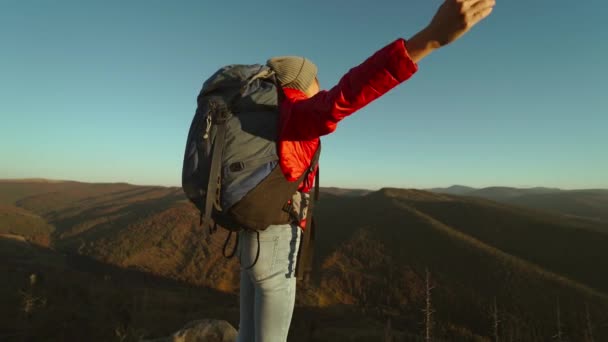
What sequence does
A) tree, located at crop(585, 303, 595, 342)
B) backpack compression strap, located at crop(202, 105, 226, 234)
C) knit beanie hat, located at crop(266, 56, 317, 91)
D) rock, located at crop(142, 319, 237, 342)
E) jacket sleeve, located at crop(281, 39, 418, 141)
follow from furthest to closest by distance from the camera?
tree, located at crop(585, 303, 595, 342)
rock, located at crop(142, 319, 237, 342)
knit beanie hat, located at crop(266, 56, 317, 91)
backpack compression strap, located at crop(202, 105, 226, 234)
jacket sleeve, located at crop(281, 39, 418, 141)

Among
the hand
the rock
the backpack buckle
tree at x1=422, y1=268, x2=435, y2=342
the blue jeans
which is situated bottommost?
tree at x1=422, y1=268, x2=435, y2=342

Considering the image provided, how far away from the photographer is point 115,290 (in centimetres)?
4166

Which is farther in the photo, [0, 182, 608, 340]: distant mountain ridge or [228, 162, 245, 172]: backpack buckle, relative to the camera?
[0, 182, 608, 340]: distant mountain ridge

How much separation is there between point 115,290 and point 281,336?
49239 mm

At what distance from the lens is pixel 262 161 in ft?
5.82

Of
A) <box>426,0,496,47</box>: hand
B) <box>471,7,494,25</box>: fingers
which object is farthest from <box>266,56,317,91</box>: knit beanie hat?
<box>471,7,494,25</box>: fingers

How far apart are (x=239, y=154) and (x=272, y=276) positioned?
801 mm

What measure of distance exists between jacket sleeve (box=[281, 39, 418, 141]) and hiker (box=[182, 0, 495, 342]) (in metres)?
0.01

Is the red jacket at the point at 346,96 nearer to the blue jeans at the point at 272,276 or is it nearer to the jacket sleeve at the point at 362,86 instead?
the jacket sleeve at the point at 362,86

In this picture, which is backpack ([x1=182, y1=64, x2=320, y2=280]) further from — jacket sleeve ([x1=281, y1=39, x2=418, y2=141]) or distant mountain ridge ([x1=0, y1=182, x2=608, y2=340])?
distant mountain ridge ([x1=0, y1=182, x2=608, y2=340])

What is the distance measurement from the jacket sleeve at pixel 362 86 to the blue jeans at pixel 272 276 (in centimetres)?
87

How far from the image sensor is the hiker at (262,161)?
1.76m

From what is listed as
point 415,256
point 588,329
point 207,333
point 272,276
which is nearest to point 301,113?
point 272,276

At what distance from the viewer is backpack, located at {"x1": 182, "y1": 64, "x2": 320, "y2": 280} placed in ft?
5.81
